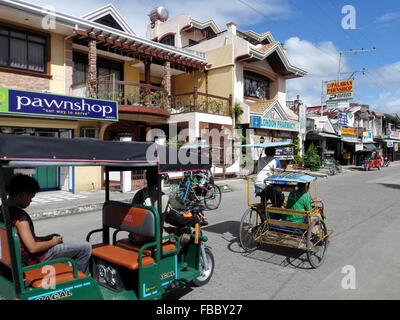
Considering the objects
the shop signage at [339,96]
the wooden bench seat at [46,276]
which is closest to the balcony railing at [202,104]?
the wooden bench seat at [46,276]

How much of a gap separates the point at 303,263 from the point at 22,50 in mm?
12900

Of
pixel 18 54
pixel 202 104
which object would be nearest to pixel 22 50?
pixel 18 54

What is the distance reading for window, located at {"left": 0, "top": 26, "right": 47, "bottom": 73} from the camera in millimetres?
12281

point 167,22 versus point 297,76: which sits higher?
point 167,22

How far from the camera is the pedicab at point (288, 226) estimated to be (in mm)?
5422

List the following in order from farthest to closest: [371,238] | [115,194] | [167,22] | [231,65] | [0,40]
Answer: [167,22], [231,65], [115,194], [0,40], [371,238]

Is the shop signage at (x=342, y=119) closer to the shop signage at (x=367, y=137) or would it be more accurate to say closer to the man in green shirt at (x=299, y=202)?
the shop signage at (x=367, y=137)

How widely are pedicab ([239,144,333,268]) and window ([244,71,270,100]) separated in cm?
1659

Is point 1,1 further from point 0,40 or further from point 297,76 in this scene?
point 297,76

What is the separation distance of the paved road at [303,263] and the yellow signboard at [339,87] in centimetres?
2473

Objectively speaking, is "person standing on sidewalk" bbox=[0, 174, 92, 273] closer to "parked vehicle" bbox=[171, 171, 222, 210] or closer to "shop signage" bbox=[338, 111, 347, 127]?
"parked vehicle" bbox=[171, 171, 222, 210]

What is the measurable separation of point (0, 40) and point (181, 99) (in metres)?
9.15

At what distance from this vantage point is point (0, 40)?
12148 mm
